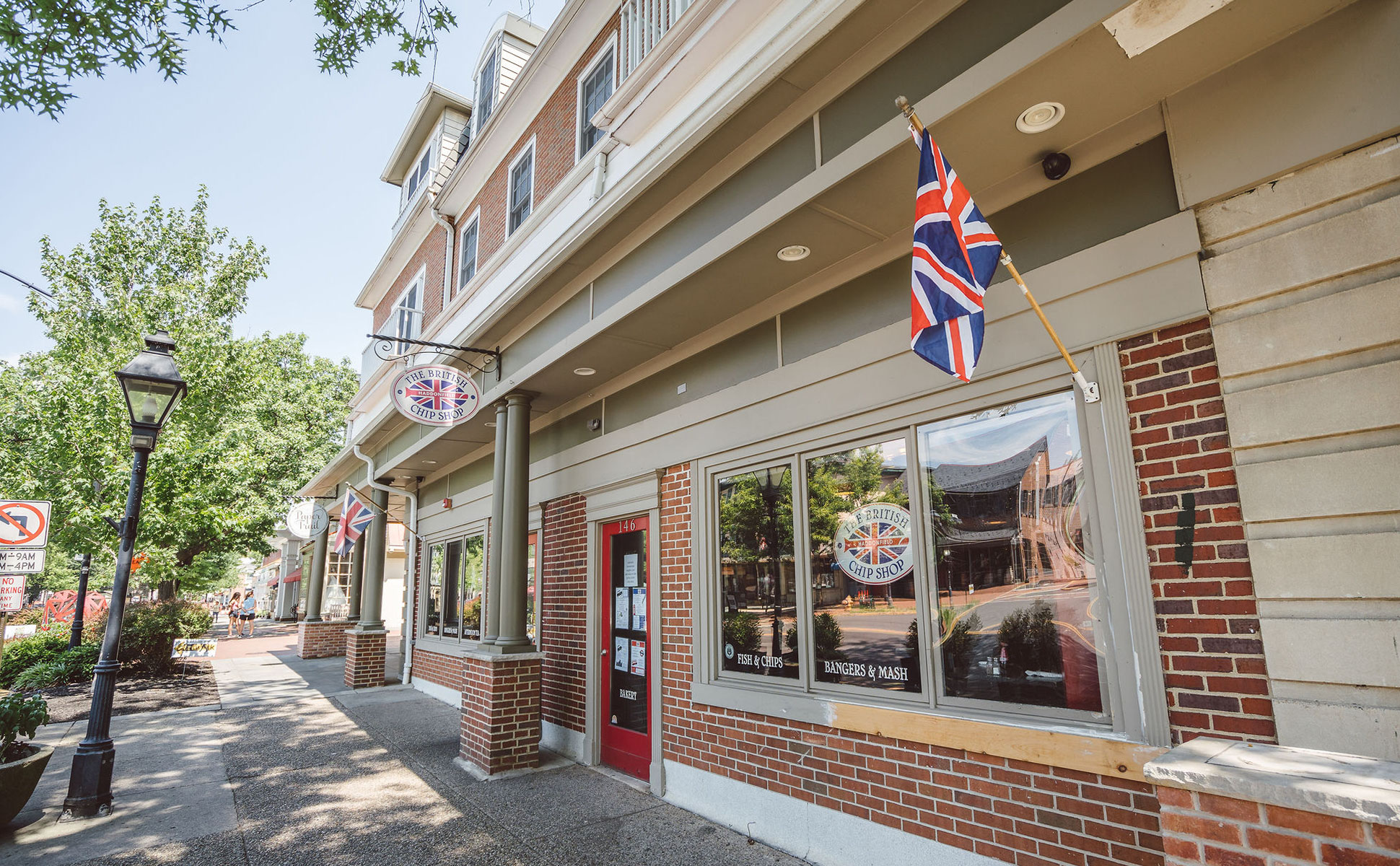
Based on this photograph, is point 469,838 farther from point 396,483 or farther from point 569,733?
point 396,483

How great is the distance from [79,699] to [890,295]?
1482 centimetres

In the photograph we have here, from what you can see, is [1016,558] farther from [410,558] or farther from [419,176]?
[419,176]

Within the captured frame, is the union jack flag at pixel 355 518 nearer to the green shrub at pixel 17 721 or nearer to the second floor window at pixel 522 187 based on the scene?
the second floor window at pixel 522 187

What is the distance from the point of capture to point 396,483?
15.0 meters

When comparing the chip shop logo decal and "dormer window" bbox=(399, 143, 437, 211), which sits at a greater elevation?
"dormer window" bbox=(399, 143, 437, 211)

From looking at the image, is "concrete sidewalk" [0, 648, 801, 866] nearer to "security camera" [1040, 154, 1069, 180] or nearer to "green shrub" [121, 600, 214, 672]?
"security camera" [1040, 154, 1069, 180]

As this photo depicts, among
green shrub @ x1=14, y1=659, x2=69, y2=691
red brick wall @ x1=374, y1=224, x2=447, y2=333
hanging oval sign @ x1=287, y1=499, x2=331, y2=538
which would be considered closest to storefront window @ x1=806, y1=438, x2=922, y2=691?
red brick wall @ x1=374, y1=224, x2=447, y2=333

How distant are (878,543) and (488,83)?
11356mm

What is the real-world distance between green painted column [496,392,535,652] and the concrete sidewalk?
148cm

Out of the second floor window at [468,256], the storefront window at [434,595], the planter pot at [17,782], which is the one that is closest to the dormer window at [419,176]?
the second floor window at [468,256]

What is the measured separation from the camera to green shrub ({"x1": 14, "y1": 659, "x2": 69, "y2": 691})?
12.5 m

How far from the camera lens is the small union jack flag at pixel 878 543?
4.65 meters

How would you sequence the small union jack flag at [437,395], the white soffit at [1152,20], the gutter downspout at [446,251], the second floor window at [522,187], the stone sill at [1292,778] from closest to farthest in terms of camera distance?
the stone sill at [1292,778] < the white soffit at [1152,20] < the small union jack flag at [437,395] < the second floor window at [522,187] < the gutter downspout at [446,251]

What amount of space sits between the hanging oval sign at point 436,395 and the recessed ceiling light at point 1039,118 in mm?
6659
